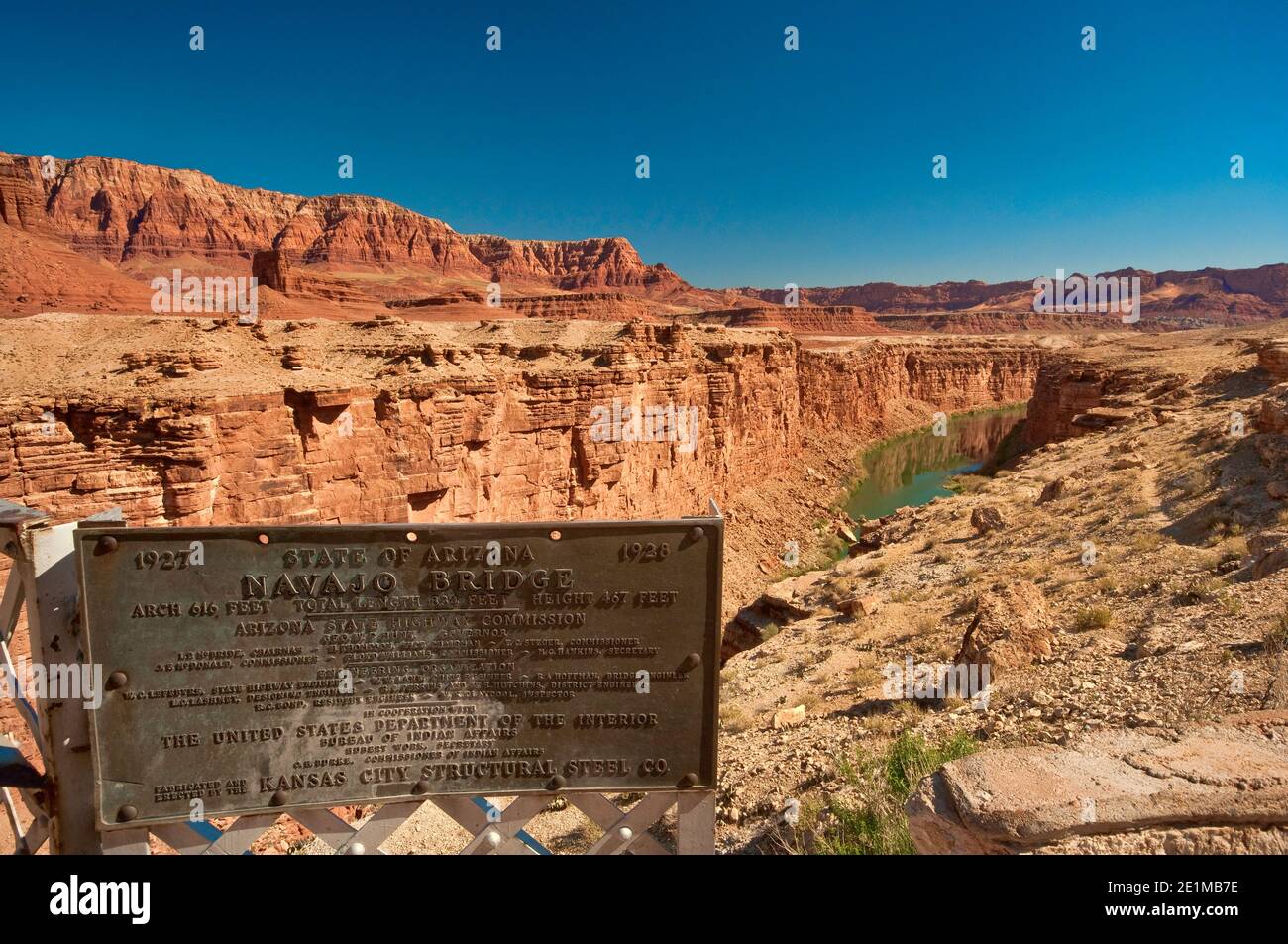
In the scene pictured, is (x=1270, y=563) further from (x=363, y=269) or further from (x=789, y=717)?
(x=363, y=269)

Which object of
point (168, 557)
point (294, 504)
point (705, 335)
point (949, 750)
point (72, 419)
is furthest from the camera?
point (705, 335)

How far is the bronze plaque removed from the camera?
327 centimetres

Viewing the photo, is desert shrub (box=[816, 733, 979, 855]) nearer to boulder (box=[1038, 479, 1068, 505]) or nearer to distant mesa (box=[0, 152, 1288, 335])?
boulder (box=[1038, 479, 1068, 505])

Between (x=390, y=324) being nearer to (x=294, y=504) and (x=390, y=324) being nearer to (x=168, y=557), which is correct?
(x=294, y=504)

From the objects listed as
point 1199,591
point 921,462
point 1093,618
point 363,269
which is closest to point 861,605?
point 1093,618

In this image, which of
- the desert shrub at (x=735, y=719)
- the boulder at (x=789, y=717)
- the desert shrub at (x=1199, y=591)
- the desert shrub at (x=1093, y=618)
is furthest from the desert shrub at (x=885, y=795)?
the desert shrub at (x=1199, y=591)

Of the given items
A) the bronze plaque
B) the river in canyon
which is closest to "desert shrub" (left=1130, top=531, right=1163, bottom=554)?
the bronze plaque

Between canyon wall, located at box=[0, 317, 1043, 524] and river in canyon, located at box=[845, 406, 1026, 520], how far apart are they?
964cm

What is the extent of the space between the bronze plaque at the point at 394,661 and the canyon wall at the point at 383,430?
8.74m

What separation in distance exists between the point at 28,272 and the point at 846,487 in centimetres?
3637

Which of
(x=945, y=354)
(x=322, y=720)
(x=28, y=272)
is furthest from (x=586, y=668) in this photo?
(x=945, y=354)

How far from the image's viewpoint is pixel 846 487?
38.5m

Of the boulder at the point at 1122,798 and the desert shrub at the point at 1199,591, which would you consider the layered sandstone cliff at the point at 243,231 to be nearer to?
the desert shrub at the point at 1199,591

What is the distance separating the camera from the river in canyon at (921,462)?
36.4 metres
